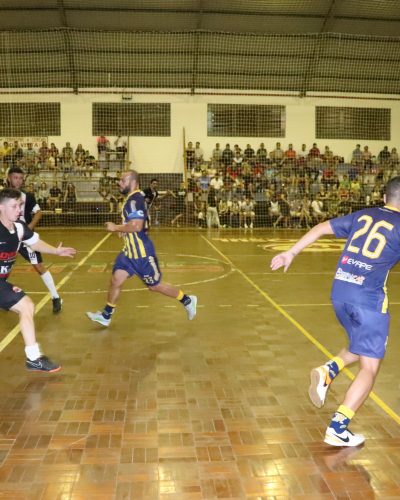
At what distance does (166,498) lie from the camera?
3109 millimetres

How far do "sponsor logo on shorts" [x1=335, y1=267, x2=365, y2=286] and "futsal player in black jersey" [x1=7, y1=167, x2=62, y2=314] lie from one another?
494 centimetres

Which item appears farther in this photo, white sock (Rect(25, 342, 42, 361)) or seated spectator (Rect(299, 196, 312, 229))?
seated spectator (Rect(299, 196, 312, 229))

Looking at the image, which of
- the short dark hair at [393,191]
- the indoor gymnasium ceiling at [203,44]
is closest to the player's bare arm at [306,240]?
the short dark hair at [393,191]

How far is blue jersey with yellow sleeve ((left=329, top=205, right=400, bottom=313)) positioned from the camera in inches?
148

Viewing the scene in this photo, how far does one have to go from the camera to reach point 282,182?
25.7 metres

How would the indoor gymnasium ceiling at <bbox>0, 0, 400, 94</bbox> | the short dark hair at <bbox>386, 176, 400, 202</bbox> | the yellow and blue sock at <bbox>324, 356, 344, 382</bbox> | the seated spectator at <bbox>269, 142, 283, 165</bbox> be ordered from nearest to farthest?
1. the short dark hair at <bbox>386, 176, 400, 202</bbox>
2. the yellow and blue sock at <bbox>324, 356, 344, 382</bbox>
3. the indoor gymnasium ceiling at <bbox>0, 0, 400, 94</bbox>
4. the seated spectator at <bbox>269, 142, 283, 165</bbox>

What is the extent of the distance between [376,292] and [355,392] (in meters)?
0.71

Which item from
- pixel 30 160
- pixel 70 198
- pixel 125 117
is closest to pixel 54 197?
pixel 70 198

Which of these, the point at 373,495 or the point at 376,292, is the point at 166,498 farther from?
the point at 376,292

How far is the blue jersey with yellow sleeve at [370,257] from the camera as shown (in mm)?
3770

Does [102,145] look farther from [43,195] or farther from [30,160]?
[43,195]

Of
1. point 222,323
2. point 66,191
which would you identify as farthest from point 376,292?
point 66,191

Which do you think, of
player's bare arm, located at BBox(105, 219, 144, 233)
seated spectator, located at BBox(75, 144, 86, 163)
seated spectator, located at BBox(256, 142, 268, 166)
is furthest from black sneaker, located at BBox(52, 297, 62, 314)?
seated spectator, located at BBox(256, 142, 268, 166)

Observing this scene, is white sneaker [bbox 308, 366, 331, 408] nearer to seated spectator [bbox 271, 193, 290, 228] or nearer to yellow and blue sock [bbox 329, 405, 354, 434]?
yellow and blue sock [bbox 329, 405, 354, 434]
